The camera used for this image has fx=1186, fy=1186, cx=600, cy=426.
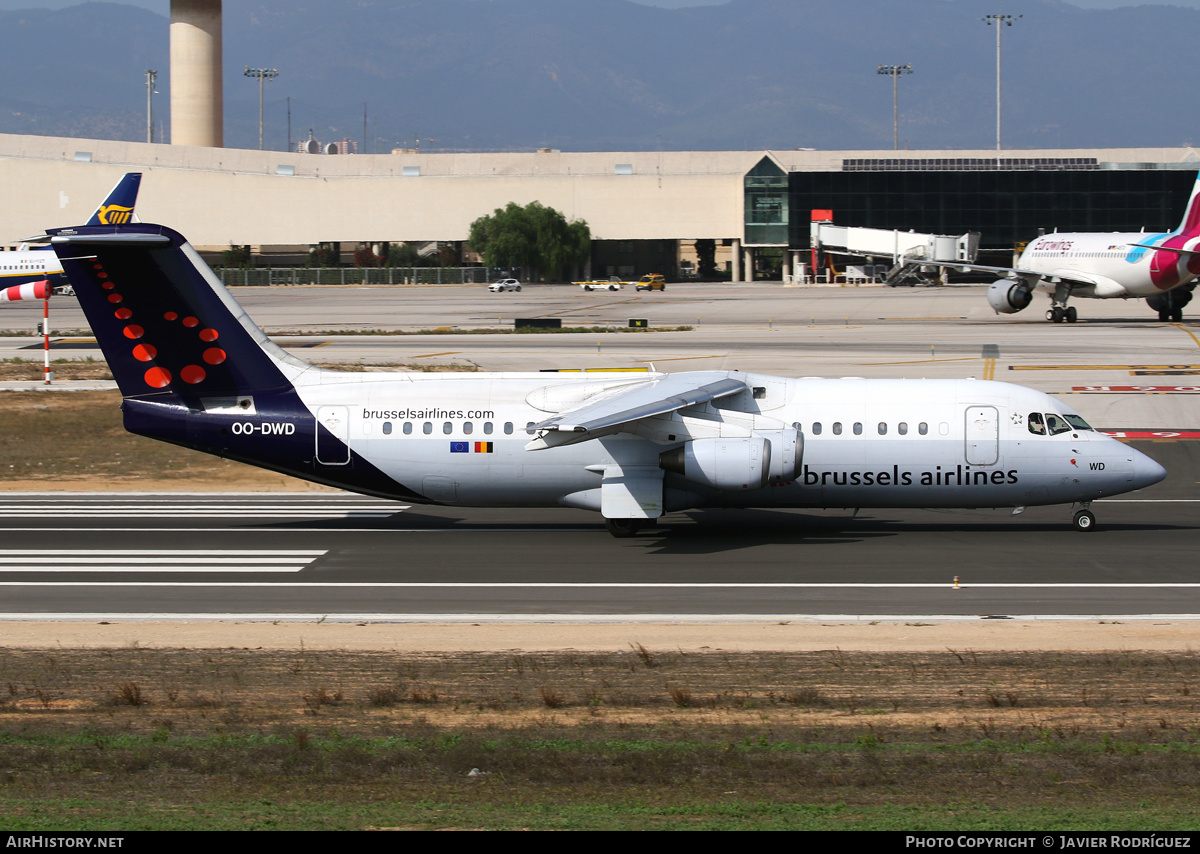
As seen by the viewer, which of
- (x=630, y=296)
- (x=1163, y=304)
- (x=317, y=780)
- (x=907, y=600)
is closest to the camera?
(x=317, y=780)

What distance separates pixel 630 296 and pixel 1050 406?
91.5 meters

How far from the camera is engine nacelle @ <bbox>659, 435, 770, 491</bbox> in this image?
938 inches

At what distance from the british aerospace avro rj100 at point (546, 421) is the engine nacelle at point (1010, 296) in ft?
156

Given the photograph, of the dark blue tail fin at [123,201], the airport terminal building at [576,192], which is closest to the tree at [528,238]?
the airport terminal building at [576,192]

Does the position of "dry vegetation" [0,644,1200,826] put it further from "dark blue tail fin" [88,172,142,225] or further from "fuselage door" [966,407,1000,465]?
"dark blue tail fin" [88,172,142,225]

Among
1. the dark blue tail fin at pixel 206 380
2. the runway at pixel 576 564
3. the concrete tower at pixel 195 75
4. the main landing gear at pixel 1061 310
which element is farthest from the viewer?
the concrete tower at pixel 195 75

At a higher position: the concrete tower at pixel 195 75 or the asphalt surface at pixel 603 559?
the concrete tower at pixel 195 75

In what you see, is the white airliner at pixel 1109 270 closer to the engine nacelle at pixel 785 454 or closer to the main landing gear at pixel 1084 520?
the main landing gear at pixel 1084 520

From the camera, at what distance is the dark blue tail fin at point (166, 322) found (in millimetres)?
24328

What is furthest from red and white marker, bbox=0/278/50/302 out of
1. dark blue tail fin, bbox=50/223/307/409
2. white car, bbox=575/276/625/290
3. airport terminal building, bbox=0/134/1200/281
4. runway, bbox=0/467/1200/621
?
airport terminal building, bbox=0/134/1200/281

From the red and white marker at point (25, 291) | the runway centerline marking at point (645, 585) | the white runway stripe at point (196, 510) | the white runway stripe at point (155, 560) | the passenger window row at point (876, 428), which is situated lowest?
the runway centerline marking at point (645, 585)

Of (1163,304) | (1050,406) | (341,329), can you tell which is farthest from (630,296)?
(1050,406)
